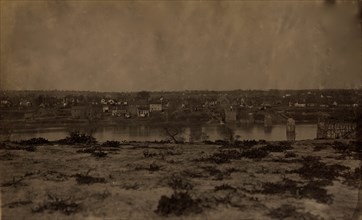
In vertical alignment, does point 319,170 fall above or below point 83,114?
above

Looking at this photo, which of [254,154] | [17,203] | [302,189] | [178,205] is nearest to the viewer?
[178,205]

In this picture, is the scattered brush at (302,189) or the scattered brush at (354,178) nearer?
the scattered brush at (302,189)

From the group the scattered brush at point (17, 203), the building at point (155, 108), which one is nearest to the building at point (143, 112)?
the building at point (155, 108)

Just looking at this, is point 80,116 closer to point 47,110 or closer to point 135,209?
point 47,110

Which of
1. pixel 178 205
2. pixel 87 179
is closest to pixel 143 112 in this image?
pixel 87 179

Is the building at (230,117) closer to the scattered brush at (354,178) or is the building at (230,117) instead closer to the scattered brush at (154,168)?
the scattered brush at (154,168)

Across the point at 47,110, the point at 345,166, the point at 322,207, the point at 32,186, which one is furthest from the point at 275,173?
the point at 47,110

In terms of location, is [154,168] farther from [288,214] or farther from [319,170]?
[288,214]
